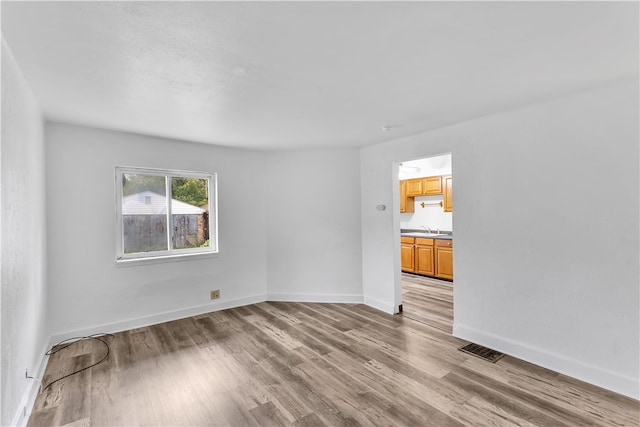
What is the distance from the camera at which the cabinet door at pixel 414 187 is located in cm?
660

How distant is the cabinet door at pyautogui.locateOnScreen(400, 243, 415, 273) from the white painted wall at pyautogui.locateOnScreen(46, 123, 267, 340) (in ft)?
11.0

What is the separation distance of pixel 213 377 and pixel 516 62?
3.16 meters

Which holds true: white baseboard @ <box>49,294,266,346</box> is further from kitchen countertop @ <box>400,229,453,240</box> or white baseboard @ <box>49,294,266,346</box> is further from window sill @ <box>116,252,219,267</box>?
kitchen countertop @ <box>400,229,453,240</box>

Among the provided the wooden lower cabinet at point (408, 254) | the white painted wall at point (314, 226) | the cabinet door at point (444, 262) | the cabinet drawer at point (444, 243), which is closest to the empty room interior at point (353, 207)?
the white painted wall at point (314, 226)

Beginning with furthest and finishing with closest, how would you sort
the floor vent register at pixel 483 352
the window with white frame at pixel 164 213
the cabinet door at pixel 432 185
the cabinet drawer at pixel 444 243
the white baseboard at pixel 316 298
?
the cabinet door at pixel 432 185 < the cabinet drawer at pixel 444 243 < the white baseboard at pixel 316 298 < the window with white frame at pixel 164 213 < the floor vent register at pixel 483 352

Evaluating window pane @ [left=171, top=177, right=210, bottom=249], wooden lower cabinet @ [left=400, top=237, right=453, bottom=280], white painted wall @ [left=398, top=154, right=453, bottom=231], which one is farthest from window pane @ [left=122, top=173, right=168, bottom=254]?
wooden lower cabinet @ [left=400, top=237, right=453, bottom=280]

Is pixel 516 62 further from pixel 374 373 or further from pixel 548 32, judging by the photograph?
pixel 374 373

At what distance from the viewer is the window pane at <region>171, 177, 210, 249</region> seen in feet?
13.2

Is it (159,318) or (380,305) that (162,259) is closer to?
(159,318)

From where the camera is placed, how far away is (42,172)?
2920mm

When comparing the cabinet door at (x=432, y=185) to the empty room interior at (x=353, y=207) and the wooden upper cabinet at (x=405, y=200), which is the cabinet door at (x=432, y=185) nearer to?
the wooden upper cabinet at (x=405, y=200)

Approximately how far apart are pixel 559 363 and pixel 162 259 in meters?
4.13

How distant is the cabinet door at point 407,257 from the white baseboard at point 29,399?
5.40m

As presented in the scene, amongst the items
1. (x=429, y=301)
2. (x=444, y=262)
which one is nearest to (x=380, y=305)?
(x=429, y=301)
